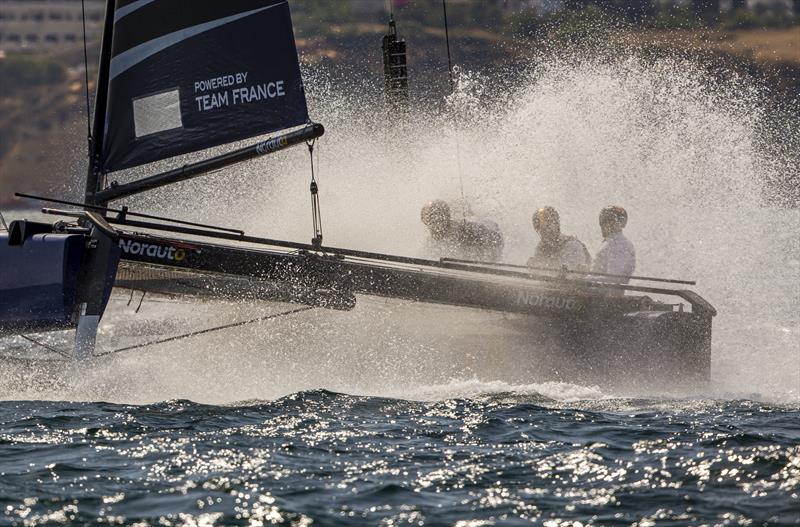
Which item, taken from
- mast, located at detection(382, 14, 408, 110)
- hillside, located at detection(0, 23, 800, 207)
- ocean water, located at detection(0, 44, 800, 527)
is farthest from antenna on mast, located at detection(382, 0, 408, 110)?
hillside, located at detection(0, 23, 800, 207)

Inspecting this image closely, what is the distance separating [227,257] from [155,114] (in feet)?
4.60

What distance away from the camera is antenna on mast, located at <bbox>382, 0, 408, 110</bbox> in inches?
482

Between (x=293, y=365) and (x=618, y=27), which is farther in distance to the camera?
(x=618, y=27)

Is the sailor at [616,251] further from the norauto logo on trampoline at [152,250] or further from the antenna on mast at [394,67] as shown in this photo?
the norauto logo on trampoline at [152,250]

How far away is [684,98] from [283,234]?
18.3 meters

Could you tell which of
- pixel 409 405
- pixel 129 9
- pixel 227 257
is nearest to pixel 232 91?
pixel 129 9

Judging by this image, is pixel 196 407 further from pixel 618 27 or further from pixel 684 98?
pixel 618 27

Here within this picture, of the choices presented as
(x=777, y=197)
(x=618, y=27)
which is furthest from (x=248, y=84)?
(x=777, y=197)

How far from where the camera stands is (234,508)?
19.7ft

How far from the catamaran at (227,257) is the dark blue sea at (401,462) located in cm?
98

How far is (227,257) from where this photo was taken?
9.61 meters

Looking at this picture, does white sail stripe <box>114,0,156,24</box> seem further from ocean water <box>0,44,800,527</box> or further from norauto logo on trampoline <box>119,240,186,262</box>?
ocean water <box>0,44,800,527</box>

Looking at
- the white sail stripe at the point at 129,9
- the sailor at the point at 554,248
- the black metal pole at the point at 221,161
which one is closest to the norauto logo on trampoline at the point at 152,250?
the black metal pole at the point at 221,161

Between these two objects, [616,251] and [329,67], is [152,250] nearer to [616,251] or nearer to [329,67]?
[616,251]
